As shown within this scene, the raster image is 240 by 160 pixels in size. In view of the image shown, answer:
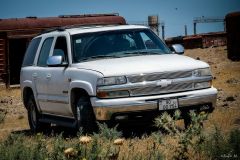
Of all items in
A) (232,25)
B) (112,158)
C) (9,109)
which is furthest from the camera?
(232,25)

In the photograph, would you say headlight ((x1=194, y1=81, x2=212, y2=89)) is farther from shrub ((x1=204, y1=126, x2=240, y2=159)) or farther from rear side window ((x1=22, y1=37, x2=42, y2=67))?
rear side window ((x1=22, y1=37, x2=42, y2=67))

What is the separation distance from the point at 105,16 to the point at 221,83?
34.6 ft

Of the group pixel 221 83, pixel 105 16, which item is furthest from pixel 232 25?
pixel 221 83

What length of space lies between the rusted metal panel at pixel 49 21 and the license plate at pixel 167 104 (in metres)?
18.4

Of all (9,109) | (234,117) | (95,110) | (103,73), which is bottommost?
(9,109)

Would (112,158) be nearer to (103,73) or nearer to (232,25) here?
(103,73)

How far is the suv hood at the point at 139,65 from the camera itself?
7371 mm

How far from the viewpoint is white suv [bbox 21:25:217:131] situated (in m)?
7.31

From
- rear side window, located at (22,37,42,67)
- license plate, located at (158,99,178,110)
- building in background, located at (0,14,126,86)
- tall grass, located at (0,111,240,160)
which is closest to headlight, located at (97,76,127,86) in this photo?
license plate, located at (158,99,178,110)

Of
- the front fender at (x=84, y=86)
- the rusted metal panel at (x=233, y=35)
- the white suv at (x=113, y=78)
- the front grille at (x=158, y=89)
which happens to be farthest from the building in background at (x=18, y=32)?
the front grille at (x=158, y=89)

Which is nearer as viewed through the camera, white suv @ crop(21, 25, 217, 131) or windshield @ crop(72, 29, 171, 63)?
white suv @ crop(21, 25, 217, 131)

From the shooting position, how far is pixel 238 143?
4.96 metres

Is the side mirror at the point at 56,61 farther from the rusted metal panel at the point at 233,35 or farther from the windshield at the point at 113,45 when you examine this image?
the rusted metal panel at the point at 233,35

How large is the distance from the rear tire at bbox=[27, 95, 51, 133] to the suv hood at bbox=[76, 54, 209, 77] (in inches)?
95.1
